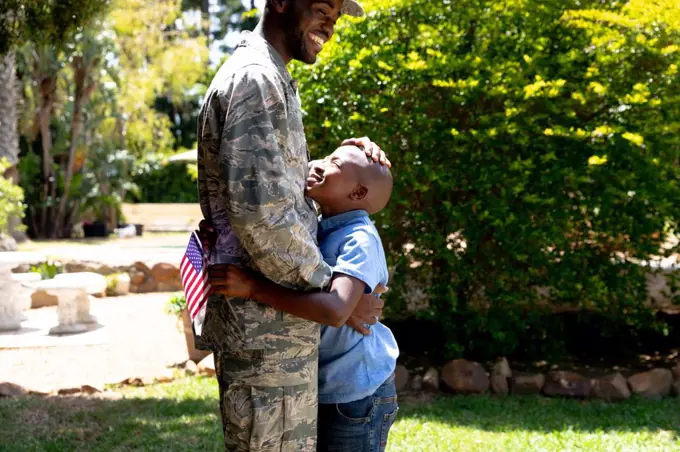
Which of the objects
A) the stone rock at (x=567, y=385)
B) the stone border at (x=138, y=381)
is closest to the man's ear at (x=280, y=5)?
the stone border at (x=138, y=381)

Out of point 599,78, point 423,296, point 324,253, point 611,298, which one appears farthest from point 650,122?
point 324,253

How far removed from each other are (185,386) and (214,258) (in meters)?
4.76

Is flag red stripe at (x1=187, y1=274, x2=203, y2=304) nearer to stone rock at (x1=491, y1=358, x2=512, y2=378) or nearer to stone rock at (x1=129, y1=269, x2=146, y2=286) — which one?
stone rock at (x1=491, y1=358, x2=512, y2=378)

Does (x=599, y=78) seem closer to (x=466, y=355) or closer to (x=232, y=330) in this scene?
(x=466, y=355)

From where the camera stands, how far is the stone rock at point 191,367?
23.6ft

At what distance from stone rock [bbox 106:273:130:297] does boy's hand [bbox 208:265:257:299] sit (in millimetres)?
10863

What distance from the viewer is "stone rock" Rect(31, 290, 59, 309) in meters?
11.7

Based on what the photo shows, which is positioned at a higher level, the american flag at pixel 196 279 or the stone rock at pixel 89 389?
the american flag at pixel 196 279

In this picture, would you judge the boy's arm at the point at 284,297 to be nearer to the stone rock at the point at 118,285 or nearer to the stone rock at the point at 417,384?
the stone rock at the point at 417,384

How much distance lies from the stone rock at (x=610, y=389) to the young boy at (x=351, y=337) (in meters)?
4.32

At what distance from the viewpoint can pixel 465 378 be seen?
638 centimetres

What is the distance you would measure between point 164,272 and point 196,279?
1102cm

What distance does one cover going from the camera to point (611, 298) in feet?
21.8

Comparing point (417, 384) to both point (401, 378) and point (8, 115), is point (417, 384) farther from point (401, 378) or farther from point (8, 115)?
point (8, 115)
